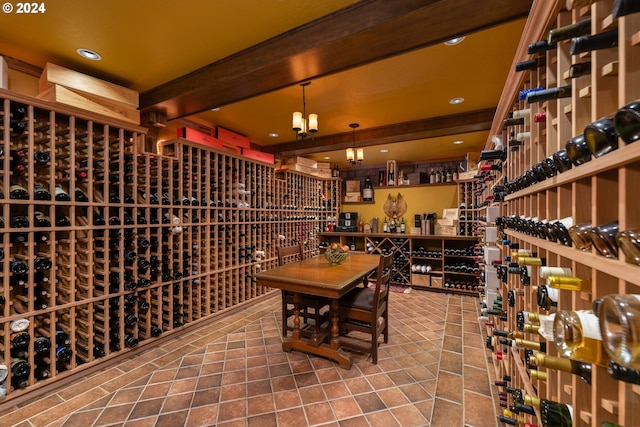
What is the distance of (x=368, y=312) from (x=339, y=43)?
7.65 ft

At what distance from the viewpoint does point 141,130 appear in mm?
2855

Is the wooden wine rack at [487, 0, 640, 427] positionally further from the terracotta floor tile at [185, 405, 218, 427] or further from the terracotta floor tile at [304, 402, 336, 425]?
the terracotta floor tile at [185, 405, 218, 427]

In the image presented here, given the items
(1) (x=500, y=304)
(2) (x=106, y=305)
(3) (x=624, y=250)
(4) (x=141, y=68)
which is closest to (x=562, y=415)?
(3) (x=624, y=250)

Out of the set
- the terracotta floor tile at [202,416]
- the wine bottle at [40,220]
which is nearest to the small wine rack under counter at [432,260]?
the terracotta floor tile at [202,416]

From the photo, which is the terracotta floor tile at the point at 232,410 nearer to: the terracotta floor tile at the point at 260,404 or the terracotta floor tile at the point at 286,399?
the terracotta floor tile at the point at 260,404

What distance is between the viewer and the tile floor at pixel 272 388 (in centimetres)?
190

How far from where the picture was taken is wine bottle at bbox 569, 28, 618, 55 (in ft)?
1.85

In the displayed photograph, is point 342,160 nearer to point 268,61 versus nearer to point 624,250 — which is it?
point 268,61

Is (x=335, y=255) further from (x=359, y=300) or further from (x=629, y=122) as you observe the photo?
(x=629, y=122)

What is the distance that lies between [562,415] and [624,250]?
1.90 feet

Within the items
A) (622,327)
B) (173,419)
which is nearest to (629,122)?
(622,327)

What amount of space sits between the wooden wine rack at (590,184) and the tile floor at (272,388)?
1086 millimetres

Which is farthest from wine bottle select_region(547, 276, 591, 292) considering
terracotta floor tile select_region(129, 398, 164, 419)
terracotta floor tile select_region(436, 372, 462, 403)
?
terracotta floor tile select_region(129, 398, 164, 419)

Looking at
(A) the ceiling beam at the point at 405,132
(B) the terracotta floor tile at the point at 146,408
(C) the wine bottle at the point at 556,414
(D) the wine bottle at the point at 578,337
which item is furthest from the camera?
(A) the ceiling beam at the point at 405,132
